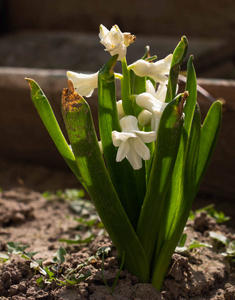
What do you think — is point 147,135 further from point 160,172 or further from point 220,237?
point 220,237

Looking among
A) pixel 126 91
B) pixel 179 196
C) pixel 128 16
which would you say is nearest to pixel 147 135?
pixel 126 91

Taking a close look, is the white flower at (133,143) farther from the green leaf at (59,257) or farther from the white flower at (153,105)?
the green leaf at (59,257)

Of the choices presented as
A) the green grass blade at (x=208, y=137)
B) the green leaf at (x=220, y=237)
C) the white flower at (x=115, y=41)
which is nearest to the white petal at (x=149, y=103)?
the white flower at (x=115, y=41)

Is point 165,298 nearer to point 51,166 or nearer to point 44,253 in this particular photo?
point 44,253

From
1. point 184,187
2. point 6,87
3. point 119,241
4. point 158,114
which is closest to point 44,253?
point 119,241

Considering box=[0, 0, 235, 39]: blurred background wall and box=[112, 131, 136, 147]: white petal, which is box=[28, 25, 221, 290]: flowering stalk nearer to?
box=[112, 131, 136, 147]: white petal

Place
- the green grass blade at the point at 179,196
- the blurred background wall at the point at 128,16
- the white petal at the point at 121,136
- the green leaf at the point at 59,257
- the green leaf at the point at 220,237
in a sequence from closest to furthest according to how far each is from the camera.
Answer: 1. the white petal at the point at 121,136
2. the green grass blade at the point at 179,196
3. the green leaf at the point at 59,257
4. the green leaf at the point at 220,237
5. the blurred background wall at the point at 128,16

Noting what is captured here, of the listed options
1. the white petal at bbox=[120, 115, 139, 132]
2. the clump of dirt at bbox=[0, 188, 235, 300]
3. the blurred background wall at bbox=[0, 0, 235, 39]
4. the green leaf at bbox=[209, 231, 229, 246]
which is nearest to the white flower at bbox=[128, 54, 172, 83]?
the white petal at bbox=[120, 115, 139, 132]
